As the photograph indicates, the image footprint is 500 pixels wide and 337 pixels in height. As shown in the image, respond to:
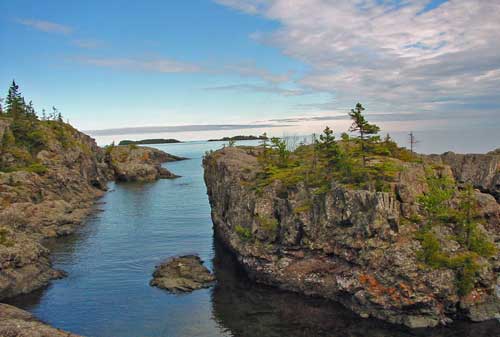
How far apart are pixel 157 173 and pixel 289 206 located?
143 meters

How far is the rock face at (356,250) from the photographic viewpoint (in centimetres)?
4975

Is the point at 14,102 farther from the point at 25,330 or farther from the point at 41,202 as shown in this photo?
the point at 25,330

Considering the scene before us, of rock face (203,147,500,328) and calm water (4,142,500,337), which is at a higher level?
rock face (203,147,500,328)

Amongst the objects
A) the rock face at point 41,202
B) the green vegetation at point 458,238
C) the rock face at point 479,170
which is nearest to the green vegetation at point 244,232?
the green vegetation at point 458,238

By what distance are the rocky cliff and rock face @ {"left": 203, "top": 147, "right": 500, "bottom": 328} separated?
32220 mm

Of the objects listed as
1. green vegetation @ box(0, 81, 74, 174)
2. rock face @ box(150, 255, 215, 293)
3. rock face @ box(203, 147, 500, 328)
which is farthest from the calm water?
green vegetation @ box(0, 81, 74, 174)

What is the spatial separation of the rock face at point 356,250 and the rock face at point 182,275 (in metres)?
6.64

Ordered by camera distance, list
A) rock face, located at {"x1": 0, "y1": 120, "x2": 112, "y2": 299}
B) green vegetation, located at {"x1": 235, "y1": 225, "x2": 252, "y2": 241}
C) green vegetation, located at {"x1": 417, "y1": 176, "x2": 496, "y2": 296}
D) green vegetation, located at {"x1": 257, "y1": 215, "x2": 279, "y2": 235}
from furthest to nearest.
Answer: green vegetation, located at {"x1": 235, "y1": 225, "x2": 252, "y2": 241} → green vegetation, located at {"x1": 257, "y1": 215, "x2": 279, "y2": 235} → rock face, located at {"x1": 0, "y1": 120, "x2": 112, "y2": 299} → green vegetation, located at {"x1": 417, "y1": 176, "x2": 496, "y2": 296}

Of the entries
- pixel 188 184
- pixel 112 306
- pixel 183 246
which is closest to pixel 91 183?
pixel 188 184

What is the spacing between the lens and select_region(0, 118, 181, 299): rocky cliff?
63281mm

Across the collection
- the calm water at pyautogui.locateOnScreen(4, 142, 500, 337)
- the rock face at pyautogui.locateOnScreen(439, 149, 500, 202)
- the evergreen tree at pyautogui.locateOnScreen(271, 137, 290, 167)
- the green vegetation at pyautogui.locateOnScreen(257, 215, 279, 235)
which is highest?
the evergreen tree at pyautogui.locateOnScreen(271, 137, 290, 167)

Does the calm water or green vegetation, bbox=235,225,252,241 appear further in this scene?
green vegetation, bbox=235,225,252,241

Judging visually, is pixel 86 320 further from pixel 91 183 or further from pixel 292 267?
pixel 91 183

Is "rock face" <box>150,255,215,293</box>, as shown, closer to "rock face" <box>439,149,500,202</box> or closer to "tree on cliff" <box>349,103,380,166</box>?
"tree on cliff" <box>349,103,380,166</box>
